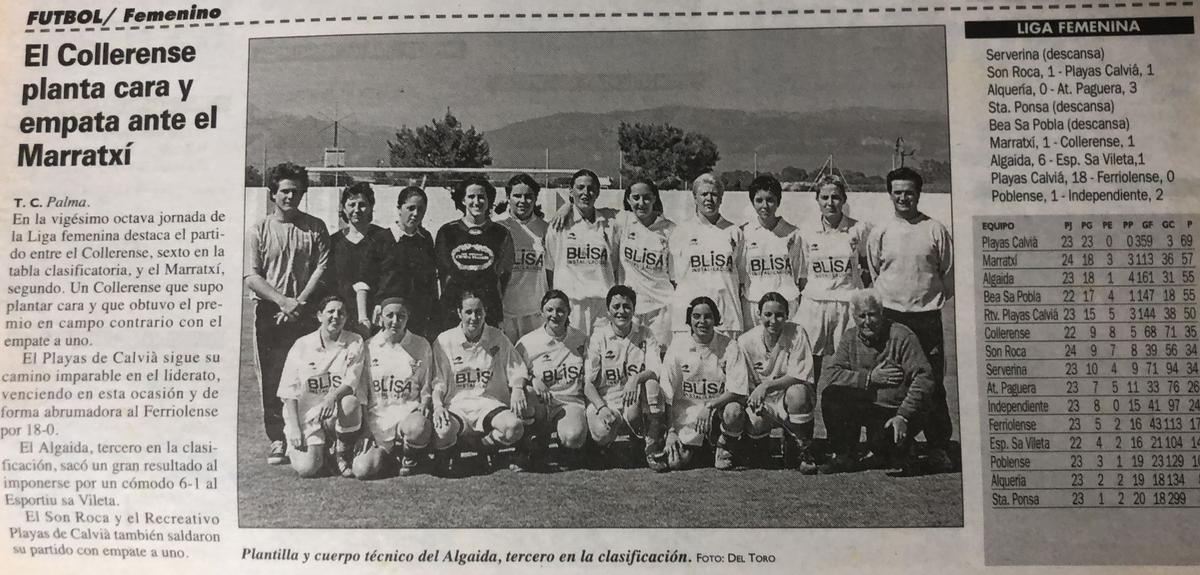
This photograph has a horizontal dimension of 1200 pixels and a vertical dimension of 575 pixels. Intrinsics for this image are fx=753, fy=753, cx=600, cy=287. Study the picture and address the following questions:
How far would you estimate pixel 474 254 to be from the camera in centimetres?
162

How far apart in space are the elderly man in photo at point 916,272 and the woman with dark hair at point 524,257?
0.70 meters

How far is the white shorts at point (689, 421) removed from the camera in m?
1.58

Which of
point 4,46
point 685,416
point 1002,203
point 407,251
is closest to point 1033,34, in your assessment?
point 1002,203

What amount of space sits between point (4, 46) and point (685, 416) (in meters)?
1.72

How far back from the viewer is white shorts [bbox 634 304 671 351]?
1.59m

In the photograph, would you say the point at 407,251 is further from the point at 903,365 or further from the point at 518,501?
the point at 903,365

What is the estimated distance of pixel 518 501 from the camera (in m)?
1.57

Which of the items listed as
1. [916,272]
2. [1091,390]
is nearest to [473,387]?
[916,272]

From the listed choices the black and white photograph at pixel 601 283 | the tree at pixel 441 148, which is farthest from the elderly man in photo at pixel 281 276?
the tree at pixel 441 148

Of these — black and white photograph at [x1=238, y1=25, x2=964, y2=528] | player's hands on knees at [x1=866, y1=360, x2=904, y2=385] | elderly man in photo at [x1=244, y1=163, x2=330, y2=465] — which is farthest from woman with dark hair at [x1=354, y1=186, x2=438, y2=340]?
player's hands on knees at [x1=866, y1=360, x2=904, y2=385]

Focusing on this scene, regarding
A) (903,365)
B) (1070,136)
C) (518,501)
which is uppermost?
(1070,136)

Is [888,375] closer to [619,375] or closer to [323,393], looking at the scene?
[619,375]

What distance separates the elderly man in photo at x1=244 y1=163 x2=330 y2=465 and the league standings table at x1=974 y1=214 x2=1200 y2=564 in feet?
4.64

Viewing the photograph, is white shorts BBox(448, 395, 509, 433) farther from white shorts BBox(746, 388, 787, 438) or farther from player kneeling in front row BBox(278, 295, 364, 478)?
white shorts BBox(746, 388, 787, 438)
